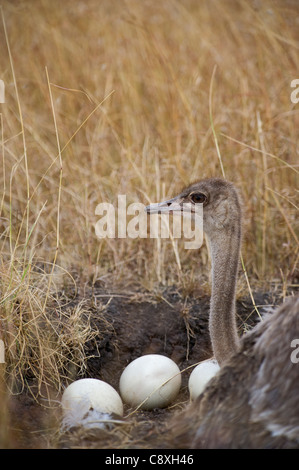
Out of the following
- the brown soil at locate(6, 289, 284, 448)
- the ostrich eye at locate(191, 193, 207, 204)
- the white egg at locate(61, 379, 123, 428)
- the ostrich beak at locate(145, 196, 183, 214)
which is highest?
the ostrich eye at locate(191, 193, 207, 204)

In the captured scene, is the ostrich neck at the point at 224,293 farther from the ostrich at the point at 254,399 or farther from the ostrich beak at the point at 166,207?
the ostrich at the point at 254,399

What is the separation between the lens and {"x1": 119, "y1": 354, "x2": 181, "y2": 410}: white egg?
343 centimetres

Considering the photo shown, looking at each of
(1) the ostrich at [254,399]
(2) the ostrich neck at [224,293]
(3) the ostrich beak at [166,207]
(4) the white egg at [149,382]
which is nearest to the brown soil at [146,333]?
(4) the white egg at [149,382]

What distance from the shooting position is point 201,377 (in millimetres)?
3416

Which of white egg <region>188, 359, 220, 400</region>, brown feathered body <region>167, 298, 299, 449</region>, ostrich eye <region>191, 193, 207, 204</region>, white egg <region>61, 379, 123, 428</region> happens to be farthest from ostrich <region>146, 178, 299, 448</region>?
ostrich eye <region>191, 193, 207, 204</region>

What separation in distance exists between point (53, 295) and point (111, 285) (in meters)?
0.46

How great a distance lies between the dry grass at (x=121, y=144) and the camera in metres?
3.79

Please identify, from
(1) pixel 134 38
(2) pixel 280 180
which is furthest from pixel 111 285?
(1) pixel 134 38

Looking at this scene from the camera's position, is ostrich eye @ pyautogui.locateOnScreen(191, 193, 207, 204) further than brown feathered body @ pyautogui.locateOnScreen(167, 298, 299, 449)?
Yes

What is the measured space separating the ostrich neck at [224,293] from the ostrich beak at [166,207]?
0.76 ft

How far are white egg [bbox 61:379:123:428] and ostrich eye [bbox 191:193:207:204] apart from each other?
97 centimetres

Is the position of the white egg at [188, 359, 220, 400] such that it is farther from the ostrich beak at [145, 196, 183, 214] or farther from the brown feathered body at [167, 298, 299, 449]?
the ostrich beak at [145, 196, 183, 214]

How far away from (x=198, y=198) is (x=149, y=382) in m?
0.89
